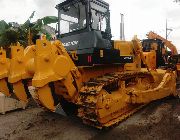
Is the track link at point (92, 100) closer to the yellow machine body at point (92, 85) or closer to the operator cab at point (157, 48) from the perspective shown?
the yellow machine body at point (92, 85)

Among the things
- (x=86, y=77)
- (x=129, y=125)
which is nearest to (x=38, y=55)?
(x=86, y=77)

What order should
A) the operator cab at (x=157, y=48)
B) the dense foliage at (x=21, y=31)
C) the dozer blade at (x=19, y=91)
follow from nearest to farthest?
the dozer blade at (x=19, y=91) → the operator cab at (x=157, y=48) → the dense foliage at (x=21, y=31)

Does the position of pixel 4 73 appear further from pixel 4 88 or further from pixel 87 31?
pixel 87 31

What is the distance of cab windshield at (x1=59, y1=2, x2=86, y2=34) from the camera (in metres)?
6.34

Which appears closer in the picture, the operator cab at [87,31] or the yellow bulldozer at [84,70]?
the yellow bulldozer at [84,70]

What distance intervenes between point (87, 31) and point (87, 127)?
241 centimetres

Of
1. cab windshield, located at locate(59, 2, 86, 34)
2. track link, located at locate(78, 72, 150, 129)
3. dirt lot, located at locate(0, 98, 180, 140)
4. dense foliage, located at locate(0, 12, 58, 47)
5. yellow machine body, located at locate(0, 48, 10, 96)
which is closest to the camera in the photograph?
track link, located at locate(78, 72, 150, 129)

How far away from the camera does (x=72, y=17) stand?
6613mm

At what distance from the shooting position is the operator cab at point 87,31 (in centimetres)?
581

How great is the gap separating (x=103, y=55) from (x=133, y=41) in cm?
163

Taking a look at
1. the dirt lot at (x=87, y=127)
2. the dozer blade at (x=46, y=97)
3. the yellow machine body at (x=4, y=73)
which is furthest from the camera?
the yellow machine body at (x=4, y=73)

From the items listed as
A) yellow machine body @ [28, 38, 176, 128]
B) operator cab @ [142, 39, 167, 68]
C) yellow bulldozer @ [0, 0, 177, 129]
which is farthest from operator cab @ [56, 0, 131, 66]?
operator cab @ [142, 39, 167, 68]

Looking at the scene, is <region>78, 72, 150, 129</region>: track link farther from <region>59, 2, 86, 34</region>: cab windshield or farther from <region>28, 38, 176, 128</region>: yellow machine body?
<region>59, 2, 86, 34</region>: cab windshield

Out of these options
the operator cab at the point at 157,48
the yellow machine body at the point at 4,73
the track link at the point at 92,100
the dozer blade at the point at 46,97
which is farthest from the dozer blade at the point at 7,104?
the operator cab at the point at 157,48
